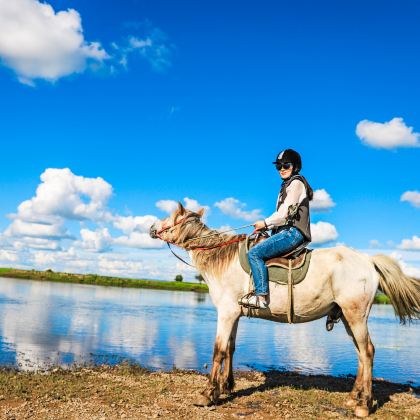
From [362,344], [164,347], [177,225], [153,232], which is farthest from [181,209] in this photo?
[164,347]

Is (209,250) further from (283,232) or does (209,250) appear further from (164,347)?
(164,347)

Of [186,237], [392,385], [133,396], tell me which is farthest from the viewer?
[392,385]

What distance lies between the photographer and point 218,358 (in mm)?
7328

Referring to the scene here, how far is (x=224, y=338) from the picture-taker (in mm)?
7375

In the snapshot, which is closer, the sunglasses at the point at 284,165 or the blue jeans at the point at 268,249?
the blue jeans at the point at 268,249

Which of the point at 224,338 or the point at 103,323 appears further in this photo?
the point at 103,323

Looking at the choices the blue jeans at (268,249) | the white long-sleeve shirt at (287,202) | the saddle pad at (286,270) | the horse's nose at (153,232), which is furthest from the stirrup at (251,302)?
the horse's nose at (153,232)

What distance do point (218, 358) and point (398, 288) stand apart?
3330mm

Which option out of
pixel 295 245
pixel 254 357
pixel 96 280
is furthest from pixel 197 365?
pixel 96 280

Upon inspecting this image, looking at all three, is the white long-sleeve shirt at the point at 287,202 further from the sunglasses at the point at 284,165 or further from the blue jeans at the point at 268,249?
the sunglasses at the point at 284,165

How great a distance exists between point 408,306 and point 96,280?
8565 centimetres

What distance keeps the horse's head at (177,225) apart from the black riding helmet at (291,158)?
1.79m

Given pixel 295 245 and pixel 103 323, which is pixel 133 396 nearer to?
pixel 295 245

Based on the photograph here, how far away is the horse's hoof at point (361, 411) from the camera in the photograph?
7.00 metres
